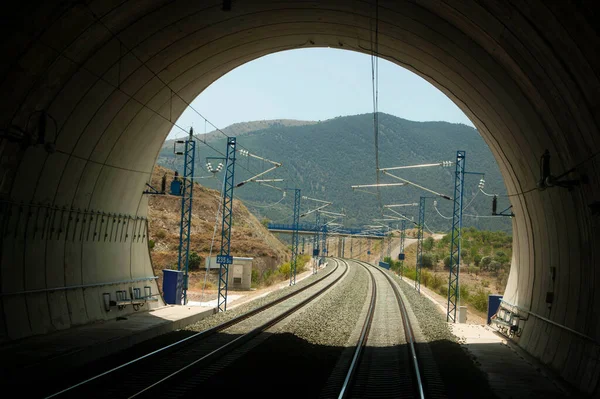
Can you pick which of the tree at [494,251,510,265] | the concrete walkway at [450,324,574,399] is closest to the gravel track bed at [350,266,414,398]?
the concrete walkway at [450,324,574,399]

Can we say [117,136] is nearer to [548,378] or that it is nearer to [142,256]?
[142,256]

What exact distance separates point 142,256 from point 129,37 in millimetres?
10194

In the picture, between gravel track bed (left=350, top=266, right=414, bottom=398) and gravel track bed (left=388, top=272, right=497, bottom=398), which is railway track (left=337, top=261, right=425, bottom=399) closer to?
gravel track bed (left=350, top=266, right=414, bottom=398)

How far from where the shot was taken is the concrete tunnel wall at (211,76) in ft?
38.5

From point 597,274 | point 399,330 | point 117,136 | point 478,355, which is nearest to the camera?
point 597,274

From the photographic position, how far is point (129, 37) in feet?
49.7

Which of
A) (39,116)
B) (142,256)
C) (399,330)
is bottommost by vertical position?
(399,330)

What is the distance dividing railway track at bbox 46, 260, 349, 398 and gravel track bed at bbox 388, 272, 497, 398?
A: 4925 millimetres

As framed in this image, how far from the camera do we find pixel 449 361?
51.3 feet

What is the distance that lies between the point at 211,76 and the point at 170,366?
11700mm

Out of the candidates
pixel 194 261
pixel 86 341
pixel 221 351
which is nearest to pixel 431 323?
pixel 221 351

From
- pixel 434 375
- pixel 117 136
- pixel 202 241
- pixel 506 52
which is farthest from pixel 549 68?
pixel 202 241

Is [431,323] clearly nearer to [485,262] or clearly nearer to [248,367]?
[248,367]

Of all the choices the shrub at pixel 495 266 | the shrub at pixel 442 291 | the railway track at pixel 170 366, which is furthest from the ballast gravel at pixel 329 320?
the shrub at pixel 495 266
